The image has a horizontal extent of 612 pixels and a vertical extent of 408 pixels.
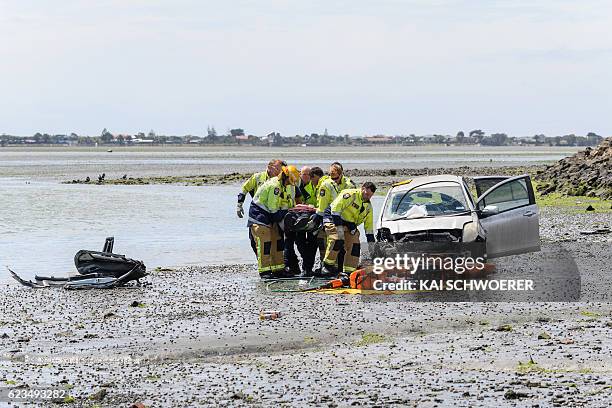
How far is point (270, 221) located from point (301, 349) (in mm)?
5900

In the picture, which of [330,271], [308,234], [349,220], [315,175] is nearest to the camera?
[349,220]

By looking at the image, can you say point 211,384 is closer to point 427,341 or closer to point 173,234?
point 427,341

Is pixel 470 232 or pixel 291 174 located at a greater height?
pixel 291 174

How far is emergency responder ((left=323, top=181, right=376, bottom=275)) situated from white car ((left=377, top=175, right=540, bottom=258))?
35 centimetres

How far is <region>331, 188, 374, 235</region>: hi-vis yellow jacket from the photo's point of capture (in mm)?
17578

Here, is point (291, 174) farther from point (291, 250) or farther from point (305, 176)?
point (291, 250)

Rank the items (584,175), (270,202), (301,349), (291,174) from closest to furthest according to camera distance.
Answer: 1. (301,349)
2. (270,202)
3. (291,174)
4. (584,175)

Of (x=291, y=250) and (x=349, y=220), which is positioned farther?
(x=291, y=250)

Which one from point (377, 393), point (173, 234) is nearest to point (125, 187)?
point (173, 234)

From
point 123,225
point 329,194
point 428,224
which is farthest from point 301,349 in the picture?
point 123,225

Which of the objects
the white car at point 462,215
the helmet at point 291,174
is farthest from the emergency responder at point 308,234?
the white car at point 462,215

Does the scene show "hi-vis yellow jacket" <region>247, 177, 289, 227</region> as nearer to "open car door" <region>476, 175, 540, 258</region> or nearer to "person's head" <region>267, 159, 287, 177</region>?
"person's head" <region>267, 159, 287, 177</region>

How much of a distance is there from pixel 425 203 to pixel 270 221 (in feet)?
A: 8.25

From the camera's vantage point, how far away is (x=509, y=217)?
726 inches
